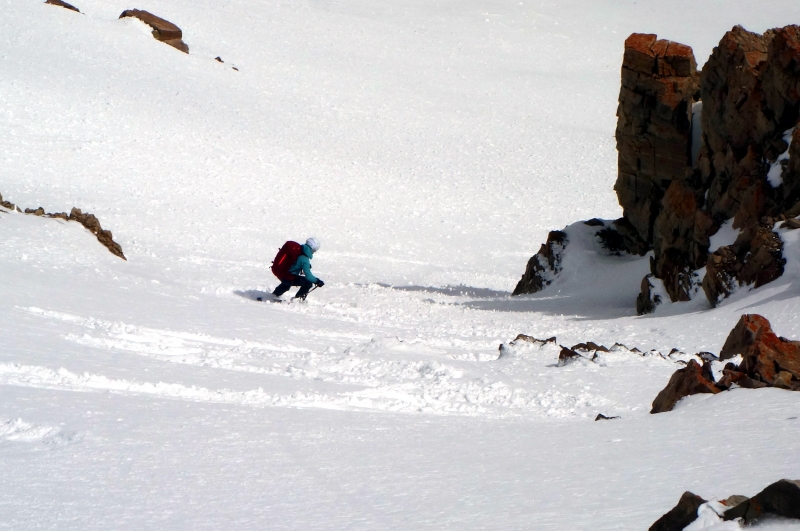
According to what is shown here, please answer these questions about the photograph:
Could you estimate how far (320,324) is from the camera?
1113 cm

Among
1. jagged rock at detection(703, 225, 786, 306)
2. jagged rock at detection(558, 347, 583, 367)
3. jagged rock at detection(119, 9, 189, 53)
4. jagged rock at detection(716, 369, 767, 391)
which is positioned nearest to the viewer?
jagged rock at detection(716, 369, 767, 391)

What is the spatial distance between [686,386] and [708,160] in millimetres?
9361

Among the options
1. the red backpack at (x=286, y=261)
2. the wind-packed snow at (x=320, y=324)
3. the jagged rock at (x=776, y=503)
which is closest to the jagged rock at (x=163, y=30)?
the wind-packed snow at (x=320, y=324)

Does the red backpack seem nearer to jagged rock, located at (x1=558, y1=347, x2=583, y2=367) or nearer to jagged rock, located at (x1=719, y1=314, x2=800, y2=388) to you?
jagged rock, located at (x1=558, y1=347, x2=583, y2=367)

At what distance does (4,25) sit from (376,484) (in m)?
37.5

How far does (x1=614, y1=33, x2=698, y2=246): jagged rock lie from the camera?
53.0 ft

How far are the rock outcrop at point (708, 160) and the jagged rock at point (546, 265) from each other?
5 cm

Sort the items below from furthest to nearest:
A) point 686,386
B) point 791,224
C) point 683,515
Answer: point 791,224 → point 686,386 → point 683,515

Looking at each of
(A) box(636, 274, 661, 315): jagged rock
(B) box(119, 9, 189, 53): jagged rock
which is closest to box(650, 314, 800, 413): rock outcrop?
(A) box(636, 274, 661, 315): jagged rock

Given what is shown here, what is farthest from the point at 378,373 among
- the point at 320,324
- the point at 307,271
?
the point at 307,271

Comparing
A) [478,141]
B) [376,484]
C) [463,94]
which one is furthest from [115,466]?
[463,94]

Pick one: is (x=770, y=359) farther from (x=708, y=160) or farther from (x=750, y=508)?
(x=708, y=160)

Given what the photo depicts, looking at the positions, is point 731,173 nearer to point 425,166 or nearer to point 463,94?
point 425,166

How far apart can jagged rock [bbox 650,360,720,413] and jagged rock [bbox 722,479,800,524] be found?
11.3ft
